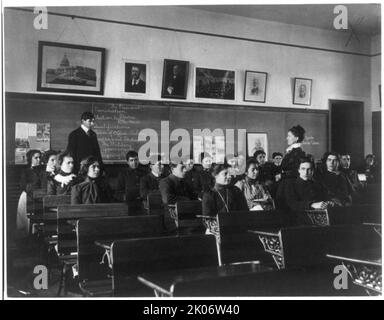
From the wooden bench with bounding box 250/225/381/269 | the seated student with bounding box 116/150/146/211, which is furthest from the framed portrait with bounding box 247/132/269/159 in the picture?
the wooden bench with bounding box 250/225/381/269

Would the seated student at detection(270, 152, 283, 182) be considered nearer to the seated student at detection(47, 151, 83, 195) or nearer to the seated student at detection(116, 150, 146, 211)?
the seated student at detection(116, 150, 146, 211)

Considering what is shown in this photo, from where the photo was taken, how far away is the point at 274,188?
251 inches

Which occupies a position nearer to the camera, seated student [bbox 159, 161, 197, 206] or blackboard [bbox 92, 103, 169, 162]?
seated student [bbox 159, 161, 197, 206]

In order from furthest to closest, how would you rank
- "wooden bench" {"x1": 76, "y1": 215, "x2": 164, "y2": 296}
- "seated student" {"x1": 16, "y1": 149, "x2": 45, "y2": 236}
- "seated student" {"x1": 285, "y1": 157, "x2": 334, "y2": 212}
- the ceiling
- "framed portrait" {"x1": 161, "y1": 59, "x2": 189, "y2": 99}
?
the ceiling
"framed portrait" {"x1": 161, "y1": 59, "x2": 189, "y2": 99}
"seated student" {"x1": 16, "y1": 149, "x2": 45, "y2": 236}
"seated student" {"x1": 285, "y1": 157, "x2": 334, "y2": 212}
"wooden bench" {"x1": 76, "y1": 215, "x2": 164, "y2": 296}

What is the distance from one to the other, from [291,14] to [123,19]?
2.93 metres

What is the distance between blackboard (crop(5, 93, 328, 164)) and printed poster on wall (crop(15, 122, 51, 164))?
0.20 ft

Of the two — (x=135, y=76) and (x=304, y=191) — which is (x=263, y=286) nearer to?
(x=304, y=191)

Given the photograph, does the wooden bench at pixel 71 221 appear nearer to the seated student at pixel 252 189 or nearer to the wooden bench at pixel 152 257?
the wooden bench at pixel 152 257

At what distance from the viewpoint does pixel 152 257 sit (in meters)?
2.17

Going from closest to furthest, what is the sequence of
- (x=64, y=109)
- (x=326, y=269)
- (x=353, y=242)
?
(x=326, y=269)
(x=353, y=242)
(x=64, y=109)

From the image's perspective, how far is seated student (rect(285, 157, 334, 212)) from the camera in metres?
4.48

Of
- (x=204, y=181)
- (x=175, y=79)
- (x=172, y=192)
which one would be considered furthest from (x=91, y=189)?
(x=175, y=79)
